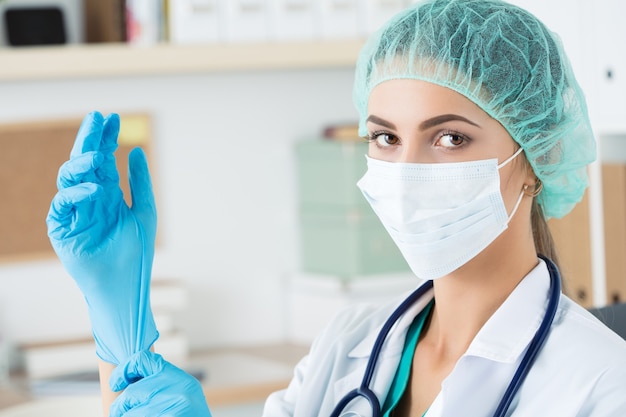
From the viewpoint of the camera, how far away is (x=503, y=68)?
4.24 feet

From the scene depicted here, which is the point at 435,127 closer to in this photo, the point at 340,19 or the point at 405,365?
the point at 405,365

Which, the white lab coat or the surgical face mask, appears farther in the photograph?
the surgical face mask

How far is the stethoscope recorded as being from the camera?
3.88 ft

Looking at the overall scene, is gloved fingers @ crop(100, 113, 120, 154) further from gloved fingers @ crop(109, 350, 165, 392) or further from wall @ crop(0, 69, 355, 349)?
wall @ crop(0, 69, 355, 349)

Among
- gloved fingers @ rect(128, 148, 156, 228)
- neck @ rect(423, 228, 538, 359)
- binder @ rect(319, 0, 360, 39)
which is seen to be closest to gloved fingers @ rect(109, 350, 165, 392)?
gloved fingers @ rect(128, 148, 156, 228)

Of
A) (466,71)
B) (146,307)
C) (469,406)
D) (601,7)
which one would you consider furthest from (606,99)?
(146,307)

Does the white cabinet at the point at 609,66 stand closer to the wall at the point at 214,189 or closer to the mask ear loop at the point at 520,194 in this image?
the mask ear loop at the point at 520,194

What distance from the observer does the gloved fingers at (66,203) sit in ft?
4.07

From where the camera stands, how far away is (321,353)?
1.44m

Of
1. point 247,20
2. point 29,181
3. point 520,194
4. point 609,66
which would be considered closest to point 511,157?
point 520,194

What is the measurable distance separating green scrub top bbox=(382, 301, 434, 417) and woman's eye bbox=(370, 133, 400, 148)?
285 mm

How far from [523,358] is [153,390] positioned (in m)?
0.48

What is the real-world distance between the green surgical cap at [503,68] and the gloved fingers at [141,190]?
1.13 ft

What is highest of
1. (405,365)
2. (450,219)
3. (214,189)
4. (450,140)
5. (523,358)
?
(450,140)
